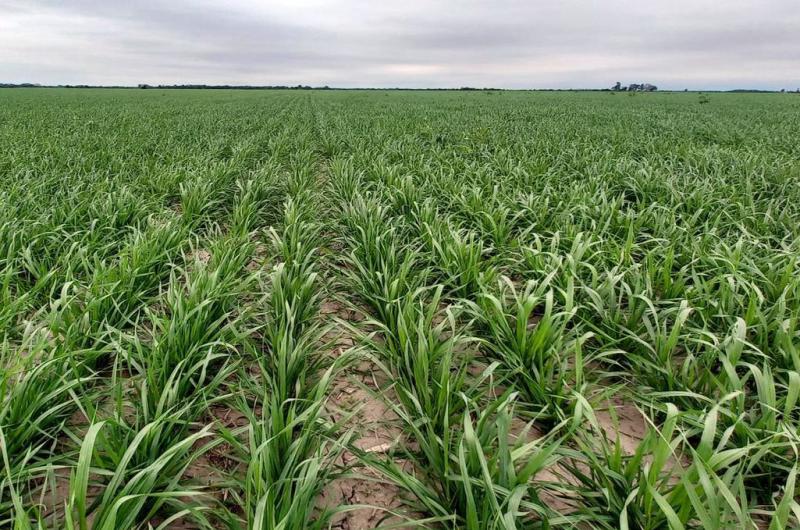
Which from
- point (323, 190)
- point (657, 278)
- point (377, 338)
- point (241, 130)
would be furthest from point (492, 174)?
point (241, 130)

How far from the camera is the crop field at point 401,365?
147 cm

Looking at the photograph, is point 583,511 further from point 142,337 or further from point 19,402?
point 142,337

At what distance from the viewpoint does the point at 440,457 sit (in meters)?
1.66

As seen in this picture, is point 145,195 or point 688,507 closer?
point 688,507

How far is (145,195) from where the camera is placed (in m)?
5.78

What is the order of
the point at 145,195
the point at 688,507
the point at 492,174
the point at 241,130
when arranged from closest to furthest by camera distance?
the point at 688,507
the point at 145,195
the point at 492,174
the point at 241,130

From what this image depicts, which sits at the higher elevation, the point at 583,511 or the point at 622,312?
the point at 622,312

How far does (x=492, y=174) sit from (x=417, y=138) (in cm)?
529

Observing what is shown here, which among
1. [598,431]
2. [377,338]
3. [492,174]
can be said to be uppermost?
[492,174]

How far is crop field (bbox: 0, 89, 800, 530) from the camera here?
147cm

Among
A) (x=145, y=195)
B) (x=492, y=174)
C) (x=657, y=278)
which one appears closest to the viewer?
(x=657, y=278)

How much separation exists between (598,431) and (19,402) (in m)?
2.32

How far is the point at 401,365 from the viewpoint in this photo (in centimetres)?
232

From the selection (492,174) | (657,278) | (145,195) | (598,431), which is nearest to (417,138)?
(492,174)
